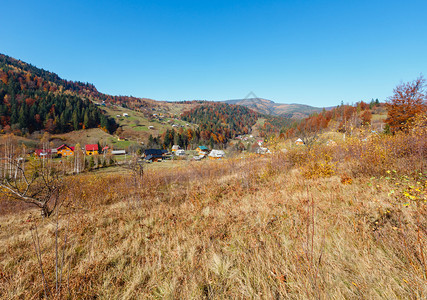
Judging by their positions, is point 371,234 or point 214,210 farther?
point 214,210

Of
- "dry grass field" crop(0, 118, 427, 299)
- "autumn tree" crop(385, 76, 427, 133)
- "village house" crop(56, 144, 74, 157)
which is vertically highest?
"autumn tree" crop(385, 76, 427, 133)

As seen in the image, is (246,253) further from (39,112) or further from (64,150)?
(39,112)

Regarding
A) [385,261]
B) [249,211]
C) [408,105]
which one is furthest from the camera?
[408,105]

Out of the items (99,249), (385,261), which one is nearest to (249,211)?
(385,261)

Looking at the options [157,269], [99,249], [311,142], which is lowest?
[99,249]

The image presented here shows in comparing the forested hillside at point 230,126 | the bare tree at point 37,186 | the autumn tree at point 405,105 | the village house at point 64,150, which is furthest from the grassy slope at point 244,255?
the forested hillside at point 230,126

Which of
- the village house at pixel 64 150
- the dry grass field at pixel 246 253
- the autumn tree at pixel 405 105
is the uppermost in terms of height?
the autumn tree at pixel 405 105

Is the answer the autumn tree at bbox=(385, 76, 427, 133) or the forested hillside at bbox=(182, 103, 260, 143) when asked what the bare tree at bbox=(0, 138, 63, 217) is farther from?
the forested hillside at bbox=(182, 103, 260, 143)

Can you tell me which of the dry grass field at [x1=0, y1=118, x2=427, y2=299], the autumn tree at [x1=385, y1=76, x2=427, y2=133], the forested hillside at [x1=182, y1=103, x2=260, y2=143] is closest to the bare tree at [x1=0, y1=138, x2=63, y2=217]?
the dry grass field at [x1=0, y1=118, x2=427, y2=299]

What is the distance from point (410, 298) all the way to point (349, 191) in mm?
4062

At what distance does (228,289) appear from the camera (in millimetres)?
2277

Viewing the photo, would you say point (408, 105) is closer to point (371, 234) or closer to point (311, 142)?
point (311, 142)

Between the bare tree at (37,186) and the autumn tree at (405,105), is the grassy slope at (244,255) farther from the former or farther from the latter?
the autumn tree at (405,105)

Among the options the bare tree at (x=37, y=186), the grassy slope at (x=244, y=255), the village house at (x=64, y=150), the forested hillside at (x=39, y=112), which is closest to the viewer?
the grassy slope at (x=244, y=255)
